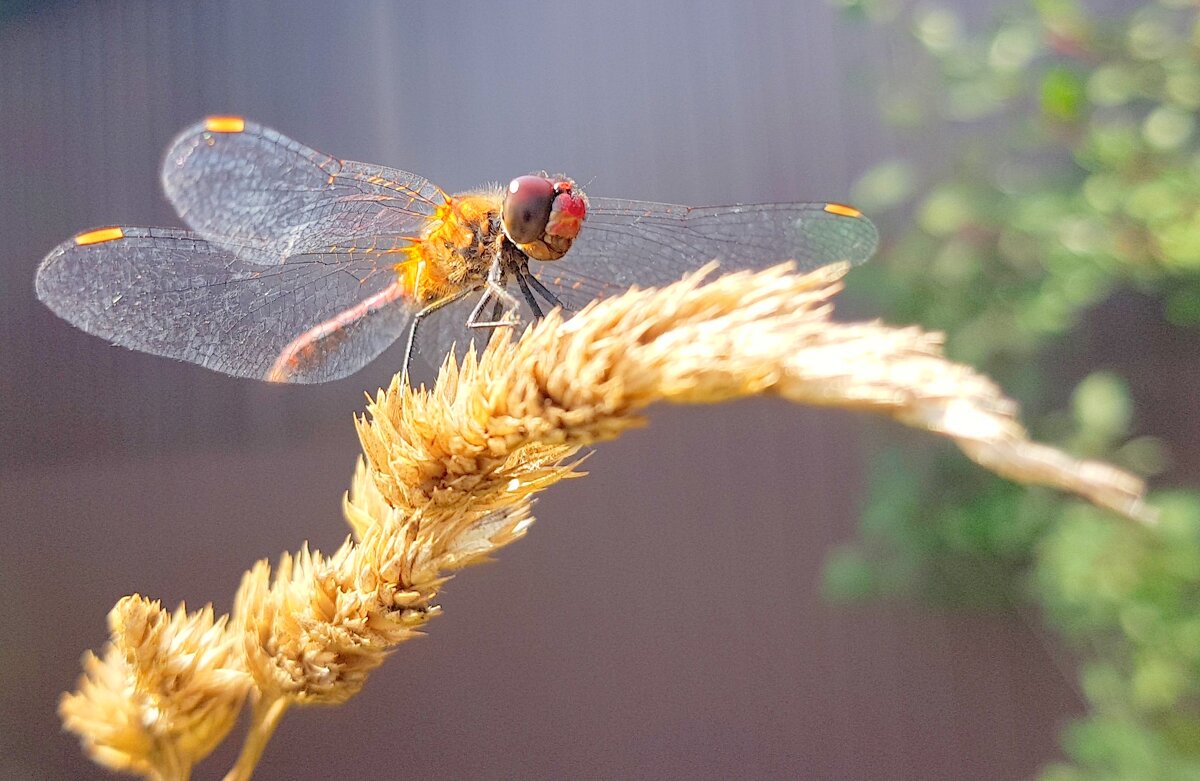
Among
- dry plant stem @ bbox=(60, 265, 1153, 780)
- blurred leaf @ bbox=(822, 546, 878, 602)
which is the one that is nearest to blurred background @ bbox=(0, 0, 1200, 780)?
blurred leaf @ bbox=(822, 546, 878, 602)

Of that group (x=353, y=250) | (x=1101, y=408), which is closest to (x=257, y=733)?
(x=353, y=250)

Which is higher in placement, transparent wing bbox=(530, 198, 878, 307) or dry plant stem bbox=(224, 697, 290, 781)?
transparent wing bbox=(530, 198, 878, 307)

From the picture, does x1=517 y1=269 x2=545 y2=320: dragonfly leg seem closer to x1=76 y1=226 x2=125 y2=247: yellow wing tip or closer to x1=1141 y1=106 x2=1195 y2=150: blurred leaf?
x1=76 y1=226 x2=125 y2=247: yellow wing tip

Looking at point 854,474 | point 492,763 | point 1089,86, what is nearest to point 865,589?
point 854,474

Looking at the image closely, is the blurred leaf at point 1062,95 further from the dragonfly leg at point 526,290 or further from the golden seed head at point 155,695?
the golden seed head at point 155,695

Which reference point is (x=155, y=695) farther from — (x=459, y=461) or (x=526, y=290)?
(x=526, y=290)

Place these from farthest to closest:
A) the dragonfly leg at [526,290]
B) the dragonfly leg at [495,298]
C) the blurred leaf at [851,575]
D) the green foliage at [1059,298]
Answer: the blurred leaf at [851,575] → the green foliage at [1059,298] → the dragonfly leg at [526,290] → the dragonfly leg at [495,298]

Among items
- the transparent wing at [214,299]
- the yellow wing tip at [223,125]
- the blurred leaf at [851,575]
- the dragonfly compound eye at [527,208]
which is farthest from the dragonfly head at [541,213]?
the blurred leaf at [851,575]
